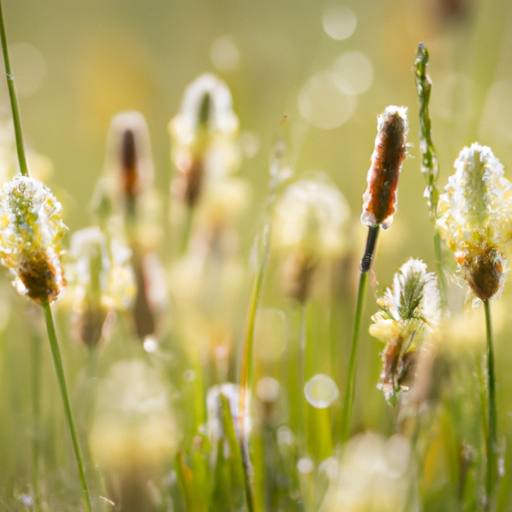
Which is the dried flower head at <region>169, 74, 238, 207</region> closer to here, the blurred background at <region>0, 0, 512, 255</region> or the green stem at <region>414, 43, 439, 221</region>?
the blurred background at <region>0, 0, 512, 255</region>

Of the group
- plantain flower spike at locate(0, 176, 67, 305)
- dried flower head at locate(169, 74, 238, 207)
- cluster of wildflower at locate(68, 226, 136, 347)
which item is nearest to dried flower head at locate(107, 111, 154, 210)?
dried flower head at locate(169, 74, 238, 207)

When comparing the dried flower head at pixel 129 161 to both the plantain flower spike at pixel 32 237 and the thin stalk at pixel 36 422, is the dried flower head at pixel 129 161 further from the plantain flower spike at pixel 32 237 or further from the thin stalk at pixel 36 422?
the plantain flower spike at pixel 32 237

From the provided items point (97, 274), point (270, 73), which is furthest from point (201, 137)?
point (270, 73)

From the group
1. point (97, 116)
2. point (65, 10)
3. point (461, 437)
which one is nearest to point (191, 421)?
point (461, 437)

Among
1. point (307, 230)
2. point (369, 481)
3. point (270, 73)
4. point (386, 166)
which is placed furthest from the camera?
point (270, 73)

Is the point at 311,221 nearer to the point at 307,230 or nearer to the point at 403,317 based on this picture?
the point at 307,230
